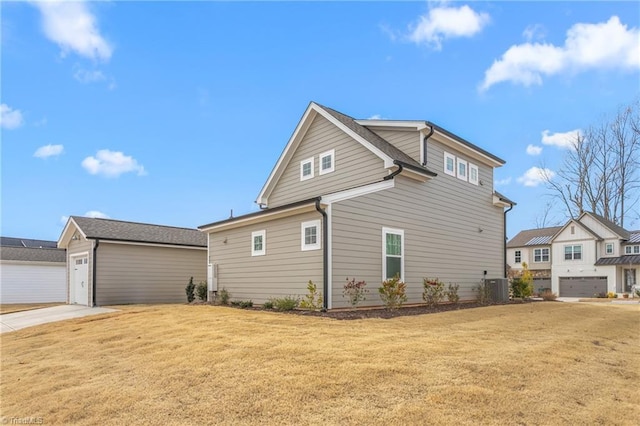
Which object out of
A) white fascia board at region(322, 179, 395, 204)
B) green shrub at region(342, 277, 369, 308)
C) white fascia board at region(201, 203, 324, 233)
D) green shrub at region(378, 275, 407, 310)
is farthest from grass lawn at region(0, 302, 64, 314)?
green shrub at region(378, 275, 407, 310)

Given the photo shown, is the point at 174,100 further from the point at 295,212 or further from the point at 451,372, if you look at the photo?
the point at 451,372

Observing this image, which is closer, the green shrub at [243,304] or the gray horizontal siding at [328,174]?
the green shrub at [243,304]

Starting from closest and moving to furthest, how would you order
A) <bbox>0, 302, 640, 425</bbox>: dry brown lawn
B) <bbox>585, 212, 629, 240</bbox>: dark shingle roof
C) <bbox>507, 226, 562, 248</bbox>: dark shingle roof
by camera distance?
1. <bbox>0, 302, 640, 425</bbox>: dry brown lawn
2. <bbox>585, 212, 629, 240</bbox>: dark shingle roof
3. <bbox>507, 226, 562, 248</bbox>: dark shingle roof

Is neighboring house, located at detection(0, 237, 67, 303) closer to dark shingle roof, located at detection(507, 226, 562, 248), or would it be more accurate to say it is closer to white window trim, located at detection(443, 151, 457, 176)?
white window trim, located at detection(443, 151, 457, 176)

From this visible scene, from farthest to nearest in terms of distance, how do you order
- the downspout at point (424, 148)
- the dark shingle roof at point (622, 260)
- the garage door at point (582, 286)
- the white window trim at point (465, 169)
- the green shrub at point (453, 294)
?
the garage door at point (582, 286), the dark shingle roof at point (622, 260), the white window trim at point (465, 169), the green shrub at point (453, 294), the downspout at point (424, 148)

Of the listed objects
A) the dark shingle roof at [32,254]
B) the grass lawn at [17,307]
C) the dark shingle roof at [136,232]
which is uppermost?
the dark shingle roof at [136,232]

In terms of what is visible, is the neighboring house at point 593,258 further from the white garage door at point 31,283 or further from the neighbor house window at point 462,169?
the white garage door at point 31,283

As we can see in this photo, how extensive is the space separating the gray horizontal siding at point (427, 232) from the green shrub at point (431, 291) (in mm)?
221

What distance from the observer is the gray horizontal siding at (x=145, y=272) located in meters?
19.0

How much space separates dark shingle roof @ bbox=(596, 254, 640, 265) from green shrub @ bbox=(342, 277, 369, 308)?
107 ft

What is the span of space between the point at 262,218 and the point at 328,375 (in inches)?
368

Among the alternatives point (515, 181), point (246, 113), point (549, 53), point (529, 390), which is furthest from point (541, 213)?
point (529, 390)

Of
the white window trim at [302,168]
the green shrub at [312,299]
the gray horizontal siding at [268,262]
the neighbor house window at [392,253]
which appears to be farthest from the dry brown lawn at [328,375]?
the white window trim at [302,168]

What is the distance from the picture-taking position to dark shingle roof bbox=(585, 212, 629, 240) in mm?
36062
